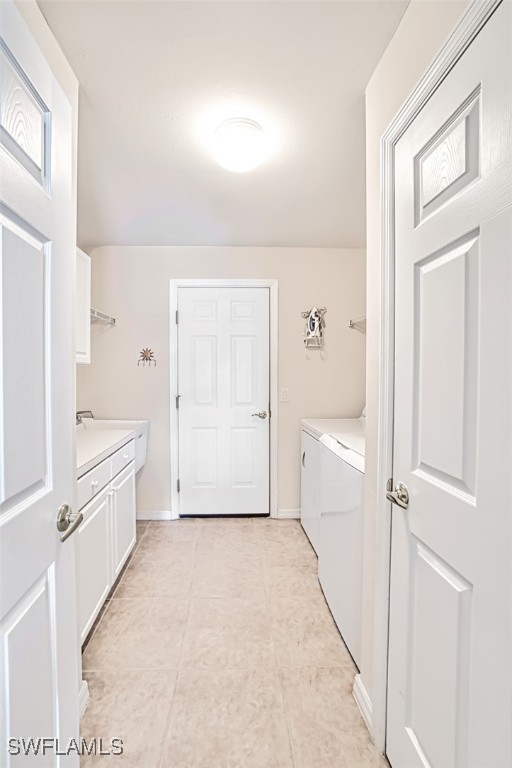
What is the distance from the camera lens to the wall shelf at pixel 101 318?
2.75 meters

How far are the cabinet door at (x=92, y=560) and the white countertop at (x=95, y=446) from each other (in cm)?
19

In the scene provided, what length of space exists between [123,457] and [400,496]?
1.73 m

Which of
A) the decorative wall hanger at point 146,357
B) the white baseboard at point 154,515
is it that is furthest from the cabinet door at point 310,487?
the decorative wall hanger at point 146,357

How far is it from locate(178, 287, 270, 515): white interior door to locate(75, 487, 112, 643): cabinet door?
129 centimetres

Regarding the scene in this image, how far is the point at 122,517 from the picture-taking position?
7.33 ft

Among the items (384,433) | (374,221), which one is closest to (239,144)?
(374,221)

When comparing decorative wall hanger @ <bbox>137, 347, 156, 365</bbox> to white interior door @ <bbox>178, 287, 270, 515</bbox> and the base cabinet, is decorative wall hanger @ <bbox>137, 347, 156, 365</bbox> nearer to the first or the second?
white interior door @ <bbox>178, 287, 270, 515</bbox>

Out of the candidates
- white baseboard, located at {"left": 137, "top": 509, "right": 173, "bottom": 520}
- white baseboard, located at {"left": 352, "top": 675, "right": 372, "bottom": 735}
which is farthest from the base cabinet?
white baseboard, located at {"left": 352, "top": 675, "right": 372, "bottom": 735}

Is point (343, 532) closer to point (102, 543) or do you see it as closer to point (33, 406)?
point (102, 543)

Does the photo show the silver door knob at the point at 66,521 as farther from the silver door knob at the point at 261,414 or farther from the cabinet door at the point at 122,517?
the silver door knob at the point at 261,414

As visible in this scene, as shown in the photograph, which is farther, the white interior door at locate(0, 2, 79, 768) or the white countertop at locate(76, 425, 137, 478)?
the white countertop at locate(76, 425, 137, 478)

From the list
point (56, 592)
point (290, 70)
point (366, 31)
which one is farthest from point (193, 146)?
point (56, 592)

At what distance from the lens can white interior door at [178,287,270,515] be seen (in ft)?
10.3

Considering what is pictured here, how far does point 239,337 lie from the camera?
3156mm
